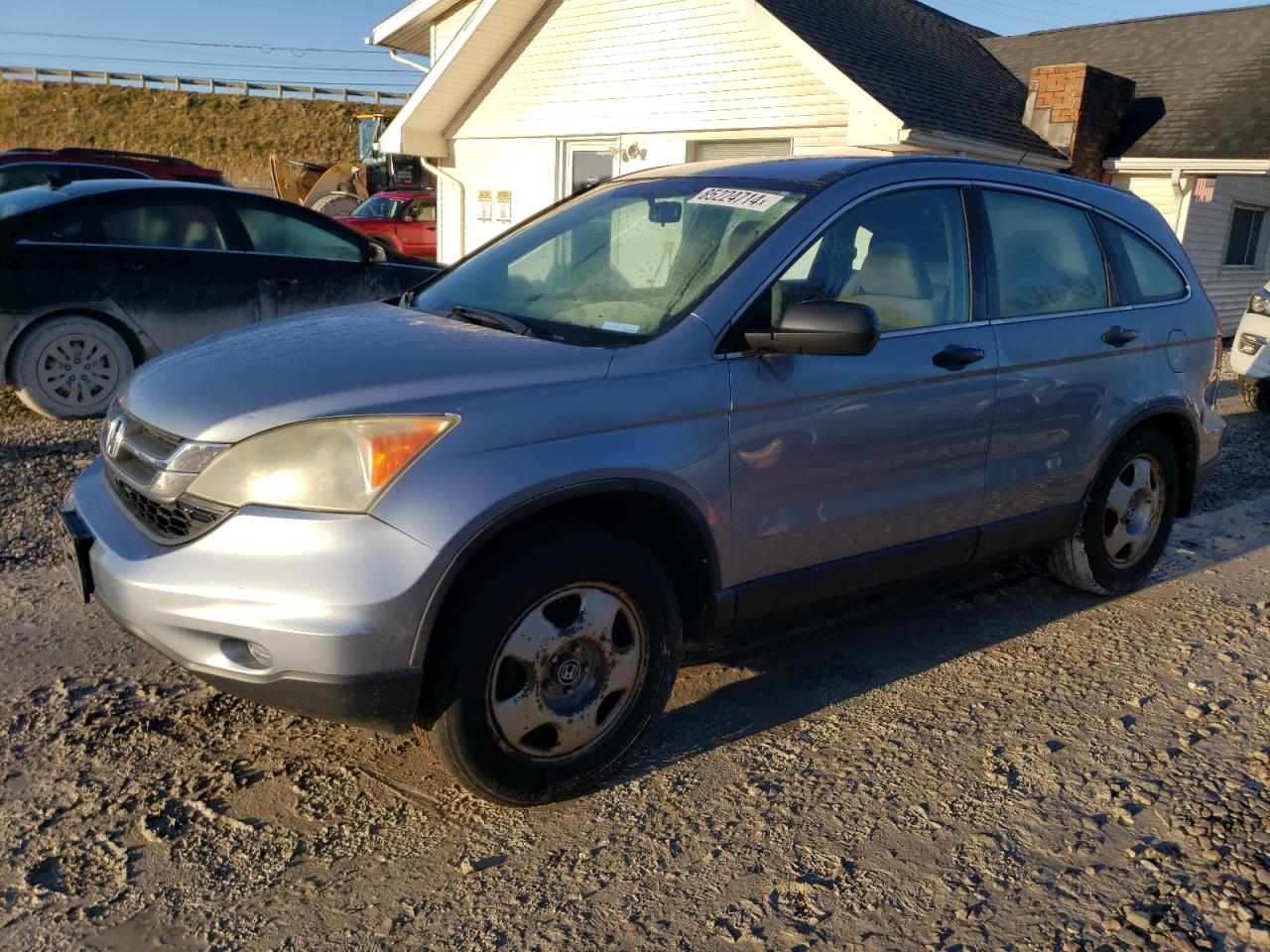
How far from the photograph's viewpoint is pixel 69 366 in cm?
703

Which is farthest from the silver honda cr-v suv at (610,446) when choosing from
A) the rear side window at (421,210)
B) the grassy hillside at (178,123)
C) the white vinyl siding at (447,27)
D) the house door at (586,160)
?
the grassy hillside at (178,123)

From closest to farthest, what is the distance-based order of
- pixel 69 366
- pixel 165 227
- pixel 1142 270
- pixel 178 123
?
pixel 1142 270, pixel 69 366, pixel 165 227, pixel 178 123

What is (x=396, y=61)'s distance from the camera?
732 inches

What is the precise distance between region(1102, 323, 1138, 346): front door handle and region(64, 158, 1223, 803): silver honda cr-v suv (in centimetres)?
2

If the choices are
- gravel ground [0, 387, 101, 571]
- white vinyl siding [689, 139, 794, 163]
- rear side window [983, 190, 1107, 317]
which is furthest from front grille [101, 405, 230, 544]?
white vinyl siding [689, 139, 794, 163]

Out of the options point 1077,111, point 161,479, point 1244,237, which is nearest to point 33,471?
point 161,479

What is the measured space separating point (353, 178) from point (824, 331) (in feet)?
88.4

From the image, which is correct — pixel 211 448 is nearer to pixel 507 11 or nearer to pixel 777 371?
pixel 777 371

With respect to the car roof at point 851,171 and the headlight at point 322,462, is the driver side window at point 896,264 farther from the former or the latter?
the headlight at point 322,462

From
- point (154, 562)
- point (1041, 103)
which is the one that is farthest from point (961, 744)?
point (1041, 103)

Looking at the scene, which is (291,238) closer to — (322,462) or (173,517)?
(173,517)

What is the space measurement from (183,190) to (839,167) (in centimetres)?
552

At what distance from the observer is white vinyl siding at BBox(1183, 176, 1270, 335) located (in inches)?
585

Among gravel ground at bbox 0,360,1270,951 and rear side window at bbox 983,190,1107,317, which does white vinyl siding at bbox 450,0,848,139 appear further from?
gravel ground at bbox 0,360,1270,951
